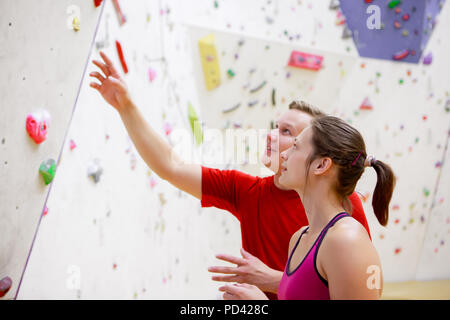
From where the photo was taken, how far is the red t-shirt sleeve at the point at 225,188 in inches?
58.9

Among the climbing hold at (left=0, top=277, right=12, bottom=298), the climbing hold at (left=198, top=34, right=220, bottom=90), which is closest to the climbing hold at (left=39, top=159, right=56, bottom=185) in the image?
the climbing hold at (left=0, top=277, right=12, bottom=298)

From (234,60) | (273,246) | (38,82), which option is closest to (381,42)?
(234,60)

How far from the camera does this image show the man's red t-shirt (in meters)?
1.37

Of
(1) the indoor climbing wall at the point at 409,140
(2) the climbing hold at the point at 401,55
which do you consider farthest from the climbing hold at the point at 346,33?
(2) the climbing hold at the point at 401,55

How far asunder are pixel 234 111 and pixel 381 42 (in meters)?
1.29

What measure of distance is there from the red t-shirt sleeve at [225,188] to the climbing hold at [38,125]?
510 mm

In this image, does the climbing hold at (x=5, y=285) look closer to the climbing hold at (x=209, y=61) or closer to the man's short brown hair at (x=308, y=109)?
the man's short brown hair at (x=308, y=109)

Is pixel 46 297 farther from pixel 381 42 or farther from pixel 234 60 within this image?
pixel 381 42

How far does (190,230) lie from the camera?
102 inches

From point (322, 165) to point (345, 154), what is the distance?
6cm

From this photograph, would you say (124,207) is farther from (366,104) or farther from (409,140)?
(409,140)

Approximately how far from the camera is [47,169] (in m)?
1.34

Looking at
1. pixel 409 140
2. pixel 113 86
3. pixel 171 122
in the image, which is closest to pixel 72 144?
pixel 113 86

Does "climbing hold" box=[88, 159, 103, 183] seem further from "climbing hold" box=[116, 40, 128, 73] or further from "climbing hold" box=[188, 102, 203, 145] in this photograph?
"climbing hold" box=[188, 102, 203, 145]
